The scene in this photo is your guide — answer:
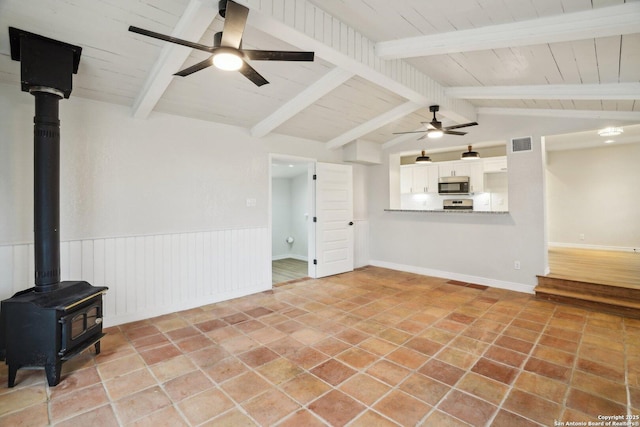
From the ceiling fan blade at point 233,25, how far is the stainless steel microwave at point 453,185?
6.44 metres

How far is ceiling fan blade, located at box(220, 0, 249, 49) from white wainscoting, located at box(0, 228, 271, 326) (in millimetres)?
2736

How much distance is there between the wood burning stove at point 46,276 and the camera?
89.5 inches

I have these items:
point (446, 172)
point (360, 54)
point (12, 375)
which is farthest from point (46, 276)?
point (446, 172)

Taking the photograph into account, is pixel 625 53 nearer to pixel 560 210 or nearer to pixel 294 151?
pixel 294 151

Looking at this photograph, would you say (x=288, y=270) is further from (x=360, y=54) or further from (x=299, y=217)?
(x=360, y=54)

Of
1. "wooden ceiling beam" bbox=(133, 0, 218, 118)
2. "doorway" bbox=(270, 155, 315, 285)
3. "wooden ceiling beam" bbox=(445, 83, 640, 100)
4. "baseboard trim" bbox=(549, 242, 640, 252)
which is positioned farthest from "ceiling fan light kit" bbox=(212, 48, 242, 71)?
"baseboard trim" bbox=(549, 242, 640, 252)

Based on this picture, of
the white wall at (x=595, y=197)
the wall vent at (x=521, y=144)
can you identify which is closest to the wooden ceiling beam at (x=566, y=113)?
the wall vent at (x=521, y=144)

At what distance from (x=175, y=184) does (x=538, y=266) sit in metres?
5.31

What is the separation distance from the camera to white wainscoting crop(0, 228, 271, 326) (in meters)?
3.13

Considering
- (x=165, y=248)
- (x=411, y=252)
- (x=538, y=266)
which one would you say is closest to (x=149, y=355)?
(x=165, y=248)

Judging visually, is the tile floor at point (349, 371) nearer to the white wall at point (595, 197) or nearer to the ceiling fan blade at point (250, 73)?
the ceiling fan blade at point (250, 73)

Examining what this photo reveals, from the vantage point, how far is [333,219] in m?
5.75

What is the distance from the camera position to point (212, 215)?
4.23 m

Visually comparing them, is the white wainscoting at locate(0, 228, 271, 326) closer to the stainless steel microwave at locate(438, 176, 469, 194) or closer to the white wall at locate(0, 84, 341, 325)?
the white wall at locate(0, 84, 341, 325)
